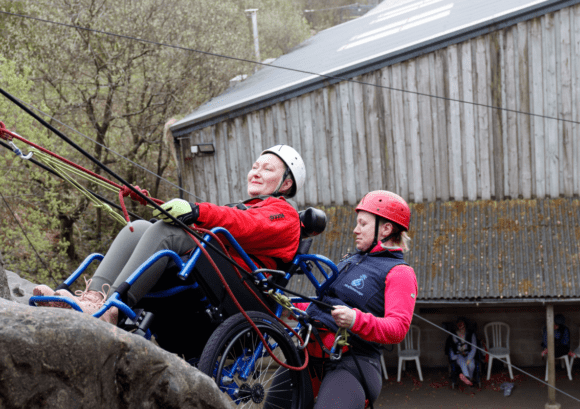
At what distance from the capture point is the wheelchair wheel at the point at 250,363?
311cm

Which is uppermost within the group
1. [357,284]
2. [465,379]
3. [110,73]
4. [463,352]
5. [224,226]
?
[110,73]

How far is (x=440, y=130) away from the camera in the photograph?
1184 centimetres

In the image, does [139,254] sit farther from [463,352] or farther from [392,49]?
[463,352]

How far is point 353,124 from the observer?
12070 millimetres

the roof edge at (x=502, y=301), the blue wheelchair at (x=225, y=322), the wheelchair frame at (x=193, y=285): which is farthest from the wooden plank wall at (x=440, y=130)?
the blue wheelchair at (x=225, y=322)

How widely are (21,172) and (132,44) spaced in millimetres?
4546

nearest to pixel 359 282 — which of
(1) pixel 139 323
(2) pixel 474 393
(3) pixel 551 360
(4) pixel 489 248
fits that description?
(1) pixel 139 323

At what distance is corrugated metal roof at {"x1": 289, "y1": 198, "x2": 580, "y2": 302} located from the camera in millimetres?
11086

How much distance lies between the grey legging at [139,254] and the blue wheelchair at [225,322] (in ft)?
0.24

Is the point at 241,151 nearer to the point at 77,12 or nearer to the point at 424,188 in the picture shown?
the point at 424,188

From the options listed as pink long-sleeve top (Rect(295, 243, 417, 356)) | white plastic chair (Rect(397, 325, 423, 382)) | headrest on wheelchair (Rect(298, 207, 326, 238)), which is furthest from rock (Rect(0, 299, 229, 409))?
white plastic chair (Rect(397, 325, 423, 382))

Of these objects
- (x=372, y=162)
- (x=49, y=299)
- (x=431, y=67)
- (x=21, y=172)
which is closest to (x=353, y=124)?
(x=372, y=162)

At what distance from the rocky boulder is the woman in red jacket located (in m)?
0.76

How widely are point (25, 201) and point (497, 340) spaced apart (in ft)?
36.9
